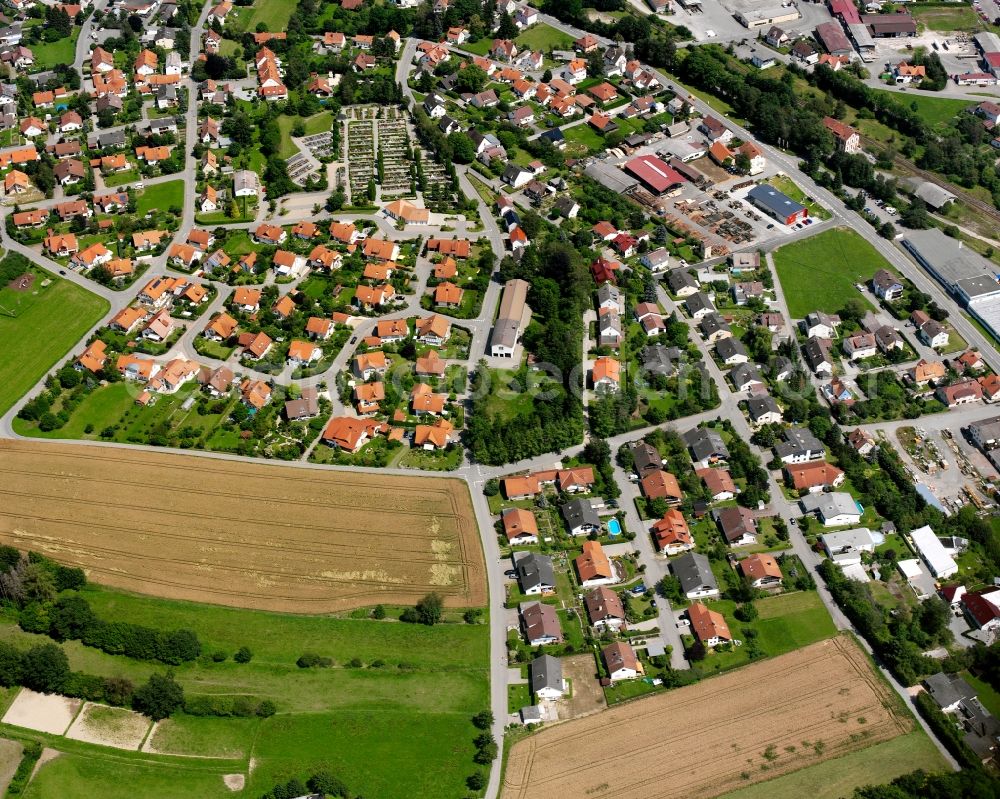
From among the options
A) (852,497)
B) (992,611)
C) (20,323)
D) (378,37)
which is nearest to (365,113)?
(378,37)

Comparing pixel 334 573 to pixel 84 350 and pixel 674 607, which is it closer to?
pixel 674 607

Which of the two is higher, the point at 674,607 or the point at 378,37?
the point at 378,37

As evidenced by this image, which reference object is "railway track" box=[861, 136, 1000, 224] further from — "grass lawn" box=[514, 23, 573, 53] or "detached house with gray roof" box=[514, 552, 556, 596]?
"detached house with gray roof" box=[514, 552, 556, 596]

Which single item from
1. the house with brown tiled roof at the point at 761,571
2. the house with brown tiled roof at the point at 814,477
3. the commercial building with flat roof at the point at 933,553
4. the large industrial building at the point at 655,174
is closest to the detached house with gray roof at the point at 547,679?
the house with brown tiled roof at the point at 761,571

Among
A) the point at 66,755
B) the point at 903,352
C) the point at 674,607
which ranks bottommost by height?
the point at 66,755

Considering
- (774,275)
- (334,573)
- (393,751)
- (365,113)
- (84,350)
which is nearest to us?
(393,751)

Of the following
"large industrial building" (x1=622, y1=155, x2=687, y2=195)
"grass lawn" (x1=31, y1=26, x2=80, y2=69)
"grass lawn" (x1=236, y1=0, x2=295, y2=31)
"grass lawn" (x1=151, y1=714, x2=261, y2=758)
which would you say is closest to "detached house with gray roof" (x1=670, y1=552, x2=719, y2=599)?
"grass lawn" (x1=151, y1=714, x2=261, y2=758)
